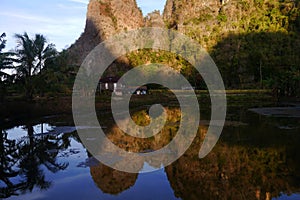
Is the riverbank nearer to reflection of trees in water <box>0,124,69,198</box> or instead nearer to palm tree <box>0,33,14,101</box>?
palm tree <box>0,33,14,101</box>

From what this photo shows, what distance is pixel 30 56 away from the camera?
3222cm

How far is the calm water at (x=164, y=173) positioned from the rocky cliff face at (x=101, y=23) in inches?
3022

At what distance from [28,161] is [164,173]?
563 centimetres

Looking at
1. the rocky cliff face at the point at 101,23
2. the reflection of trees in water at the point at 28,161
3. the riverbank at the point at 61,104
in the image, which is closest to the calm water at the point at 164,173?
the reflection of trees in water at the point at 28,161

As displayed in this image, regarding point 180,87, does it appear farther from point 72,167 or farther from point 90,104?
point 72,167

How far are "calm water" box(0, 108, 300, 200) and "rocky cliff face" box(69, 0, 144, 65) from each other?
76.8 metres

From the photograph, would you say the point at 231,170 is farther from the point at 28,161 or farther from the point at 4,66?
the point at 4,66

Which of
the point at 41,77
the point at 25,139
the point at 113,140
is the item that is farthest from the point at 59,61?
the point at 113,140

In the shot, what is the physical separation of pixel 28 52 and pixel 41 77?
9.56 feet

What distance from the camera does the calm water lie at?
833 centimetres

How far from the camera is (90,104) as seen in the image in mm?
Answer: 32531

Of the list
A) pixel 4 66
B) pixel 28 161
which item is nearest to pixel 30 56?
pixel 4 66

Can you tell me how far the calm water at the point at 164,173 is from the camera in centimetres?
833

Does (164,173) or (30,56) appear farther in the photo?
(30,56)
